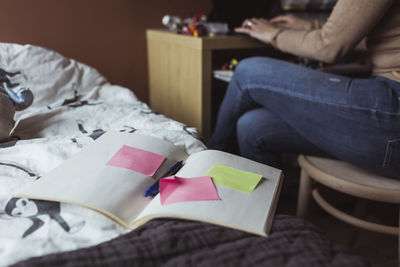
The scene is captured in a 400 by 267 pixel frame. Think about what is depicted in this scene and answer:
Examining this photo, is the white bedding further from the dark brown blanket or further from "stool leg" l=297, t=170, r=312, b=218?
"stool leg" l=297, t=170, r=312, b=218

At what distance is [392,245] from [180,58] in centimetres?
98

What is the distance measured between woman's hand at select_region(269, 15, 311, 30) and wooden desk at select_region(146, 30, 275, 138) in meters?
0.10

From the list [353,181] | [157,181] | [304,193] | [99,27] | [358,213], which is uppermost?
[99,27]

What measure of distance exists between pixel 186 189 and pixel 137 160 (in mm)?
119

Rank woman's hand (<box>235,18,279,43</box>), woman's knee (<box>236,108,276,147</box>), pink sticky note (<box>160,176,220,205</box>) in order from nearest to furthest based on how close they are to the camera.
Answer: pink sticky note (<box>160,176,220,205</box>) < woman's knee (<box>236,108,276,147</box>) < woman's hand (<box>235,18,279,43</box>)

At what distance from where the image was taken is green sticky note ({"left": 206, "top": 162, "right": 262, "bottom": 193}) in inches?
21.7

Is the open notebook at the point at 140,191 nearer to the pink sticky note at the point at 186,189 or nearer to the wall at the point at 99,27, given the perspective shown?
the pink sticky note at the point at 186,189

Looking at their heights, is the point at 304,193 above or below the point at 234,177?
below

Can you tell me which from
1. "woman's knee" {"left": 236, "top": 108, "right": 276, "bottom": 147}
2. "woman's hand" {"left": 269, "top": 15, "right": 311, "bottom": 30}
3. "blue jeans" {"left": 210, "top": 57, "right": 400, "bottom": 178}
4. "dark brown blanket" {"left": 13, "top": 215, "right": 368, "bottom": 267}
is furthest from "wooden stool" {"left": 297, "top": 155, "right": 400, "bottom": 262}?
"woman's hand" {"left": 269, "top": 15, "right": 311, "bottom": 30}

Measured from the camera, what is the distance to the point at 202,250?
1.41ft

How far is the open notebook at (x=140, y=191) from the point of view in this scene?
483 mm

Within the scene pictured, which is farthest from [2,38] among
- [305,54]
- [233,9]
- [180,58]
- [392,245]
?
[392,245]

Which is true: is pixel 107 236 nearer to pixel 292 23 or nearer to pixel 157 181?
pixel 157 181

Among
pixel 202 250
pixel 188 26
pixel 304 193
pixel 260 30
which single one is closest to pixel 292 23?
pixel 260 30
